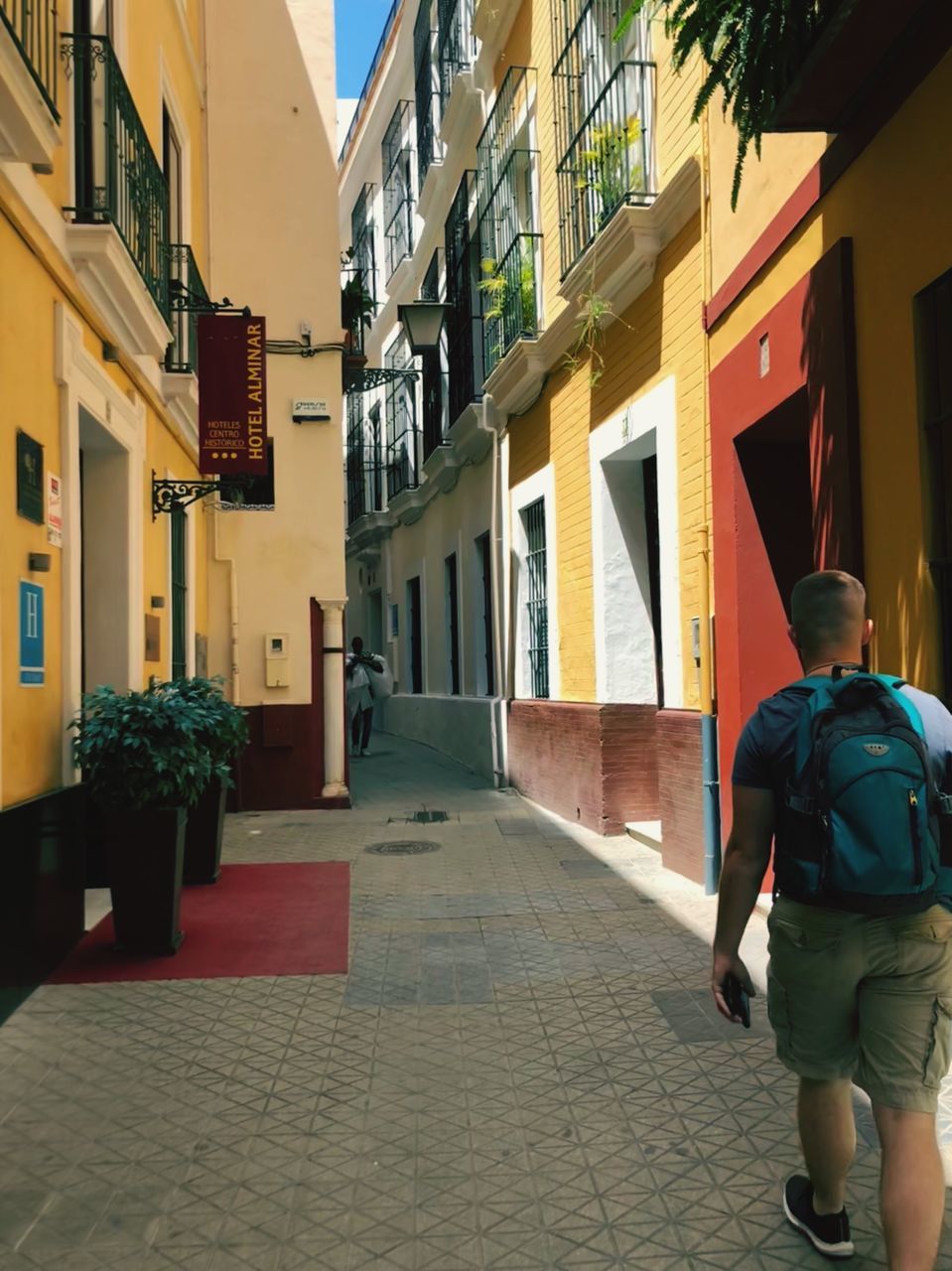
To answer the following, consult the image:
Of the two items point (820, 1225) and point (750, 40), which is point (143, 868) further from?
point (750, 40)

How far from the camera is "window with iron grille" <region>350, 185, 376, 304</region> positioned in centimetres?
2328

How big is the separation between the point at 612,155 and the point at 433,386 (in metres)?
8.50

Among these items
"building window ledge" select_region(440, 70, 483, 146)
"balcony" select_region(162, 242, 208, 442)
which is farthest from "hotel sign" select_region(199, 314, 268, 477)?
"building window ledge" select_region(440, 70, 483, 146)

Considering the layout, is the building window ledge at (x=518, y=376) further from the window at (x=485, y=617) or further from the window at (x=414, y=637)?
the window at (x=414, y=637)

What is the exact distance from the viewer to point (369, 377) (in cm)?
1794

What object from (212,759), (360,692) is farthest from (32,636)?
(360,692)

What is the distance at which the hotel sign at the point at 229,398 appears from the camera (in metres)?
9.30

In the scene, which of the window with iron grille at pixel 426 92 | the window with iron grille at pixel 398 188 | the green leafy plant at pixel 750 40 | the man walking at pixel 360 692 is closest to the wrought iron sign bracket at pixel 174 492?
the green leafy plant at pixel 750 40

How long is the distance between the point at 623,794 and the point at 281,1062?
17.4 feet

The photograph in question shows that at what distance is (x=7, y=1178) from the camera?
137 inches

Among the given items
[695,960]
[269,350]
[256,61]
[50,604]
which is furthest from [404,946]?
[256,61]

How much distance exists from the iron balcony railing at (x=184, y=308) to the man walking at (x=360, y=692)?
6990 millimetres

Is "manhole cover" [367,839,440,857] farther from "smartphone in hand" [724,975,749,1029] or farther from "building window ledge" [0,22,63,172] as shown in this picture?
"smartphone in hand" [724,975,749,1029]

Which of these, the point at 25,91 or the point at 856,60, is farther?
the point at 25,91
